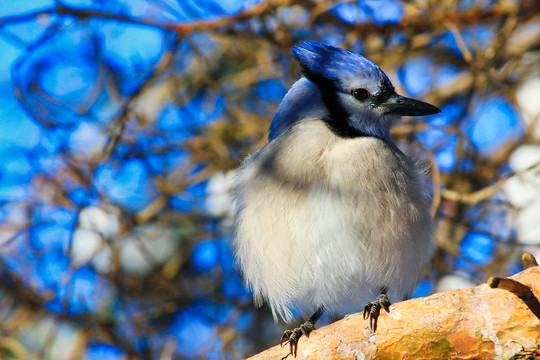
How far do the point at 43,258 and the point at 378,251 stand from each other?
220 centimetres

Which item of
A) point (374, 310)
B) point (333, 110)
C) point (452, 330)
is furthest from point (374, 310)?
point (333, 110)

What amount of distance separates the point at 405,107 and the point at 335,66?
353 mm

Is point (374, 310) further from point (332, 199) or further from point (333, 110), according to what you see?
point (333, 110)

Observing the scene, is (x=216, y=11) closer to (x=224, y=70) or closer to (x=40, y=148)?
(x=224, y=70)

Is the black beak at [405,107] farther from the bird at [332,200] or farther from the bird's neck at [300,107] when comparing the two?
the bird's neck at [300,107]

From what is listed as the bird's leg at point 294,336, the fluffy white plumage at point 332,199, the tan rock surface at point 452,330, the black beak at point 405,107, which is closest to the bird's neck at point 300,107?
the fluffy white plumage at point 332,199

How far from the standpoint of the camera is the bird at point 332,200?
7.22ft

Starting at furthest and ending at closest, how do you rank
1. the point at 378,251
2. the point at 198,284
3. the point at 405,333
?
the point at 198,284 < the point at 378,251 < the point at 405,333

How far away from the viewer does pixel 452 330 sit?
1605mm

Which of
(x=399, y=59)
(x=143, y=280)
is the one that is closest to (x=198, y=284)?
(x=143, y=280)

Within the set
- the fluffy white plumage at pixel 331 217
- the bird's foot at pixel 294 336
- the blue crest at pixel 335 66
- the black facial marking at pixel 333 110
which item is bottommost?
the bird's foot at pixel 294 336

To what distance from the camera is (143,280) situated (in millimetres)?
3754

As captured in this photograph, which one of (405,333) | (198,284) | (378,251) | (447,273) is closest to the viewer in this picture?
(405,333)

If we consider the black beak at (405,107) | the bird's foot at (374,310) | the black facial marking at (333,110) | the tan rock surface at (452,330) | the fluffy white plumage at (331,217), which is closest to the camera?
the tan rock surface at (452,330)
